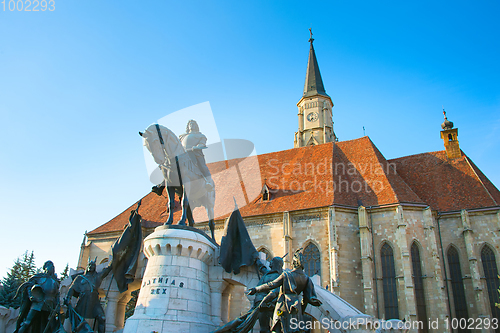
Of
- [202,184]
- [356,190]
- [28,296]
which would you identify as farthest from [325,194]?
[28,296]

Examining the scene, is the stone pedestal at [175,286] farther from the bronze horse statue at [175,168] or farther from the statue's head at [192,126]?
the statue's head at [192,126]

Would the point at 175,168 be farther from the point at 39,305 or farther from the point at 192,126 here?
the point at 39,305

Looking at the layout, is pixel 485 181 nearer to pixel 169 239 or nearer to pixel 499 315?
pixel 499 315

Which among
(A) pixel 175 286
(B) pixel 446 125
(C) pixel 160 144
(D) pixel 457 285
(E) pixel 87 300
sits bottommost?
(E) pixel 87 300

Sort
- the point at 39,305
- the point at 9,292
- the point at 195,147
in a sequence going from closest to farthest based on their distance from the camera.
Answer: the point at 39,305 → the point at 195,147 → the point at 9,292

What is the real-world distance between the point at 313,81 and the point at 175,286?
126ft

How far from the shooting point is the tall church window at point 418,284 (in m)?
18.6

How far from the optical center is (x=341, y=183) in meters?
23.1

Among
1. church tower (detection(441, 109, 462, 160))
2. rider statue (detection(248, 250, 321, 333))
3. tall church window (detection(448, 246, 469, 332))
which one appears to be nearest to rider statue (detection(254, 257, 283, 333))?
rider statue (detection(248, 250, 321, 333))

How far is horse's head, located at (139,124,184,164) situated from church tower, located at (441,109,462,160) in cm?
2204

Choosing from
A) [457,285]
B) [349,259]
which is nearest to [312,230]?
[349,259]

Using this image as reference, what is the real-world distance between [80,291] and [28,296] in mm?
1299

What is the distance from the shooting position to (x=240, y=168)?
28375mm

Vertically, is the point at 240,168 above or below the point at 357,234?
above
